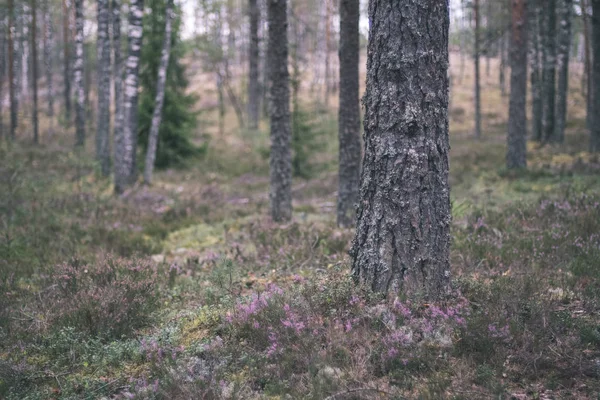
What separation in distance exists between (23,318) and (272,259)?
3256 millimetres

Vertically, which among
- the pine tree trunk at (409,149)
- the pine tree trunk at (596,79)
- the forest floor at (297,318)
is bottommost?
the forest floor at (297,318)

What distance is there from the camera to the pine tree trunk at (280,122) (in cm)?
1006

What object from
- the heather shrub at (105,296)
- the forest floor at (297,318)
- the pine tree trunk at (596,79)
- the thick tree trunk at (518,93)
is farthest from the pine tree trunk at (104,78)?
the pine tree trunk at (596,79)

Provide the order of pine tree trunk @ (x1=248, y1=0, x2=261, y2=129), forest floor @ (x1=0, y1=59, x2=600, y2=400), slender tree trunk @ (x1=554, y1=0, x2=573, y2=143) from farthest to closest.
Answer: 1. pine tree trunk @ (x1=248, y1=0, x2=261, y2=129)
2. slender tree trunk @ (x1=554, y1=0, x2=573, y2=143)
3. forest floor @ (x1=0, y1=59, x2=600, y2=400)

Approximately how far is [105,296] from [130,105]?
11745 millimetres

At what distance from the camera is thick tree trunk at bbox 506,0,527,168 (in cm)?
1480

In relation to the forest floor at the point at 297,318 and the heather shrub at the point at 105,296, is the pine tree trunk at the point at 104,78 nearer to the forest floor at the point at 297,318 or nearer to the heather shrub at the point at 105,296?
the forest floor at the point at 297,318

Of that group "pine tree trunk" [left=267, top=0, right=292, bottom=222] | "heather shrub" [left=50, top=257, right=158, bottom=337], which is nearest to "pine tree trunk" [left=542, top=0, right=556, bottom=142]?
"pine tree trunk" [left=267, top=0, right=292, bottom=222]

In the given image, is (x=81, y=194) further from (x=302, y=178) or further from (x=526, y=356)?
(x=526, y=356)

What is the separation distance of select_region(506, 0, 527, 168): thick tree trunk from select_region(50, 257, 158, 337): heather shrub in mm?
12379

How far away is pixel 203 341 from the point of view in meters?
4.35

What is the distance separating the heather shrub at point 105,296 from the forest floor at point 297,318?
2 cm

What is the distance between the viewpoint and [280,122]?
10.2 metres

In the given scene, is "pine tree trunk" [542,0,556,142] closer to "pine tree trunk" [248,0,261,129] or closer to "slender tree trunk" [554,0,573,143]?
"slender tree trunk" [554,0,573,143]
